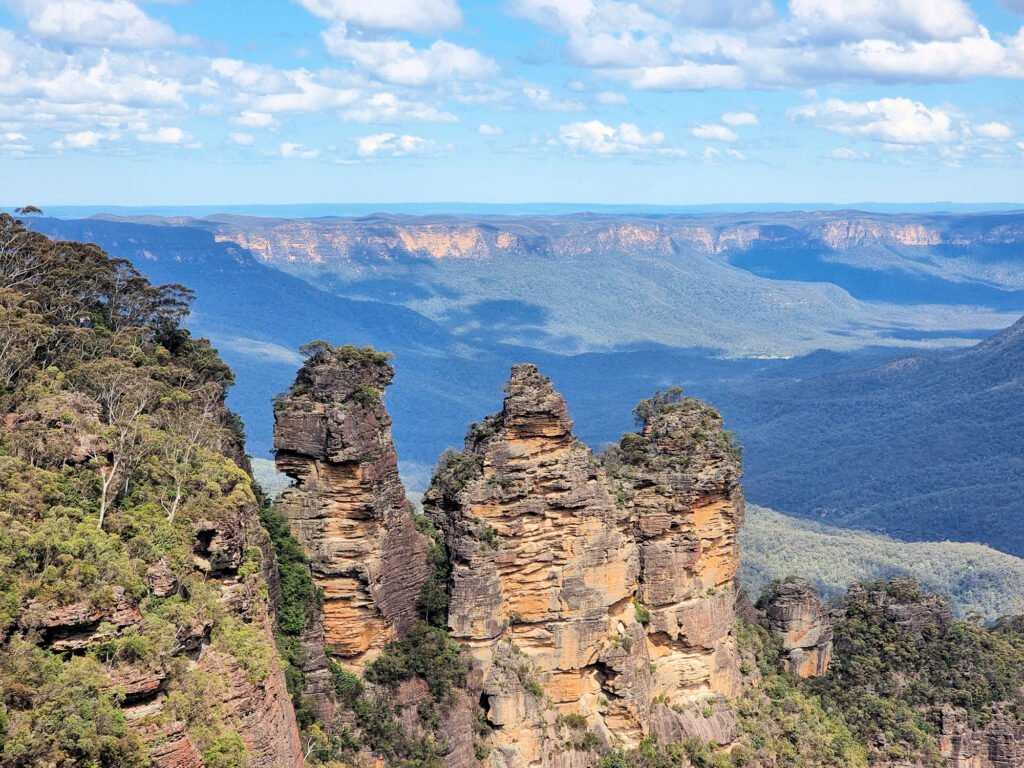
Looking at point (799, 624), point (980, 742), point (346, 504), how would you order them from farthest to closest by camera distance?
point (799, 624) → point (980, 742) → point (346, 504)

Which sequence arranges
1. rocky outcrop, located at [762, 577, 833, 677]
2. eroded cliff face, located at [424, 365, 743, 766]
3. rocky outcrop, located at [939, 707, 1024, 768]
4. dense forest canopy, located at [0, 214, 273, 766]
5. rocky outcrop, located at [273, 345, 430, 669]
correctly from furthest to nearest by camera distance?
rocky outcrop, located at [762, 577, 833, 677] < rocky outcrop, located at [939, 707, 1024, 768] < eroded cliff face, located at [424, 365, 743, 766] < rocky outcrop, located at [273, 345, 430, 669] < dense forest canopy, located at [0, 214, 273, 766]

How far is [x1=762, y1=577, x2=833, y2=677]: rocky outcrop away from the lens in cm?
4850

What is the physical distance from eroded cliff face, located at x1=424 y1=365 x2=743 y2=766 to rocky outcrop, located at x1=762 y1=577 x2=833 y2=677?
7.33 m

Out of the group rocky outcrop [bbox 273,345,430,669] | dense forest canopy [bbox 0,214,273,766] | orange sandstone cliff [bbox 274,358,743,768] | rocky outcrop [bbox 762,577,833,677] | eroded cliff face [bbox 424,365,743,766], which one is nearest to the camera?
dense forest canopy [bbox 0,214,273,766]

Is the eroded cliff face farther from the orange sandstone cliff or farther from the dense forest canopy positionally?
the dense forest canopy

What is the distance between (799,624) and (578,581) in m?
15.7

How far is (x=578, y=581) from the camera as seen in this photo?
37.9 m

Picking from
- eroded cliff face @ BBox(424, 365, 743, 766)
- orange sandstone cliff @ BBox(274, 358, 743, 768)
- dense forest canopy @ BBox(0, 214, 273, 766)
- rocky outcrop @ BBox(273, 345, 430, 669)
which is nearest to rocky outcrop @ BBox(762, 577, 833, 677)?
orange sandstone cliff @ BBox(274, 358, 743, 768)

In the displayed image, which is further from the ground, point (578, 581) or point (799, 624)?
point (578, 581)

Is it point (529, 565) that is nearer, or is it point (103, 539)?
point (103, 539)

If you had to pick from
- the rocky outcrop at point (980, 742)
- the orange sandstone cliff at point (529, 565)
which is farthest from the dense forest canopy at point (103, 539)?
the rocky outcrop at point (980, 742)

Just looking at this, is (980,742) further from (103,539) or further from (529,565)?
(103,539)

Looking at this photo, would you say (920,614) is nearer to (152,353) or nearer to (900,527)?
(152,353)

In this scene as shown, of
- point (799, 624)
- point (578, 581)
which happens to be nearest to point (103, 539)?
point (578, 581)
